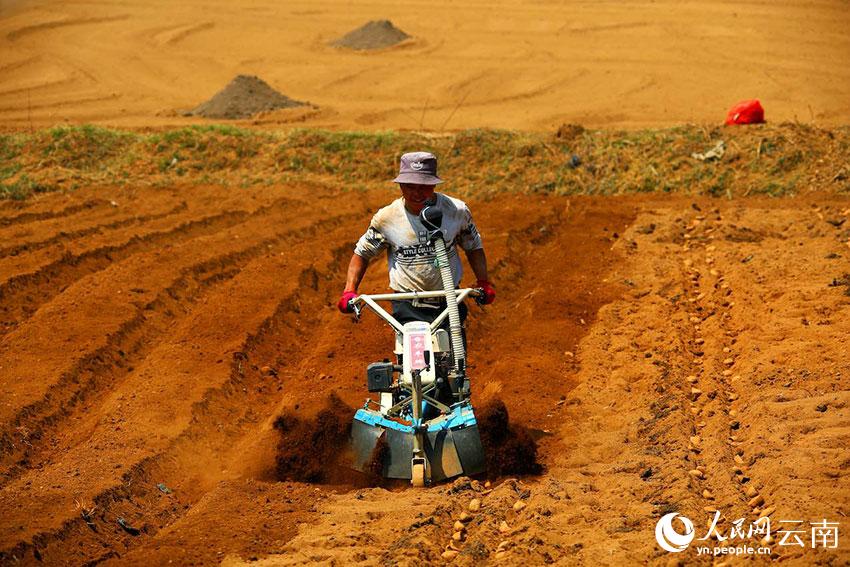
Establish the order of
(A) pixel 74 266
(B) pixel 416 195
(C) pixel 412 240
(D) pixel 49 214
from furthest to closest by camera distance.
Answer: (D) pixel 49 214 < (A) pixel 74 266 < (C) pixel 412 240 < (B) pixel 416 195

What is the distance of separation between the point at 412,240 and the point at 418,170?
0.52m

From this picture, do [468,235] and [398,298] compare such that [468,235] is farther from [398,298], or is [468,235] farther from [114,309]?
[114,309]

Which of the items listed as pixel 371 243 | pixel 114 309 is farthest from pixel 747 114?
pixel 371 243

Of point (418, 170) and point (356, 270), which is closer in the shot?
point (418, 170)

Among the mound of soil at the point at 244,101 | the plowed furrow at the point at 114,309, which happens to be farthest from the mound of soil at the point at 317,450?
the mound of soil at the point at 244,101

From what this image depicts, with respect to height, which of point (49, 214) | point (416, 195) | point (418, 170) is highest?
point (418, 170)

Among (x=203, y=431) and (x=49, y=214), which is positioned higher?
(x=203, y=431)

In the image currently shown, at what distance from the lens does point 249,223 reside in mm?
14148

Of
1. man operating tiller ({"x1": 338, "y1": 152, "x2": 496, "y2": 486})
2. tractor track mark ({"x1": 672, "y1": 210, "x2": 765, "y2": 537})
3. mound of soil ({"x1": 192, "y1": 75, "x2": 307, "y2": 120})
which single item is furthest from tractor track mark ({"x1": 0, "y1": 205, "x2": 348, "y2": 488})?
mound of soil ({"x1": 192, "y1": 75, "x2": 307, "y2": 120})

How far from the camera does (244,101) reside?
2320 centimetres

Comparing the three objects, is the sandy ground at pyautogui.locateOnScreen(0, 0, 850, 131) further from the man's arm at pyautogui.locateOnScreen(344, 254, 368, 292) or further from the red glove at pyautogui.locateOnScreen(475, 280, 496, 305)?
the red glove at pyautogui.locateOnScreen(475, 280, 496, 305)

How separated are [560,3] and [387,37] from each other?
24.1 feet

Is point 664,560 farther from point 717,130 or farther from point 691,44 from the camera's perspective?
point 691,44

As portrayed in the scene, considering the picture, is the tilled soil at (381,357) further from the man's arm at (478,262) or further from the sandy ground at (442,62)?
the sandy ground at (442,62)
